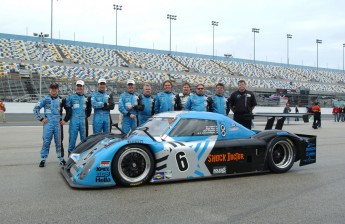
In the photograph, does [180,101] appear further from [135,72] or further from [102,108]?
[135,72]

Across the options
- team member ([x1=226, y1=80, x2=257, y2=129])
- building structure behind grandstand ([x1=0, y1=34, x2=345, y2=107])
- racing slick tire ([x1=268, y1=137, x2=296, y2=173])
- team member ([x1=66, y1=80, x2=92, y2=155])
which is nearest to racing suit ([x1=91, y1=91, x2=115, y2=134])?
team member ([x1=66, y1=80, x2=92, y2=155])

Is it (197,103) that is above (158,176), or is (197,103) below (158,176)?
above

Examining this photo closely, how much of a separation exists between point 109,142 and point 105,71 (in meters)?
37.9

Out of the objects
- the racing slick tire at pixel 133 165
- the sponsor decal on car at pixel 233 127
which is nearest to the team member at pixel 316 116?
the sponsor decal on car at pixel 233 127

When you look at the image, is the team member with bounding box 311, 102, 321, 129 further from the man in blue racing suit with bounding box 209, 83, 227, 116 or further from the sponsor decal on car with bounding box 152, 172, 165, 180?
the sponsor decal on car with bounding box 152, 172, 165, 180

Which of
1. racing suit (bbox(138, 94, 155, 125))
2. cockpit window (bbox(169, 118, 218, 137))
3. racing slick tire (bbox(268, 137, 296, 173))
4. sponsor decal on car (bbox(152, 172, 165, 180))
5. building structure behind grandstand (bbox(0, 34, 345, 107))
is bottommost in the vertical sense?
sponsor decal on car (bbox(152, 172, 165, 180))

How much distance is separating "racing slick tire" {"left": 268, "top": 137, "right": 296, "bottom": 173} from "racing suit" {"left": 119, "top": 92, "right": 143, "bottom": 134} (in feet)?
10.0

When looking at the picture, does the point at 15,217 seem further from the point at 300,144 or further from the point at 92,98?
the point at 300,144

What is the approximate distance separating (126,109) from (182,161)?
113 inches

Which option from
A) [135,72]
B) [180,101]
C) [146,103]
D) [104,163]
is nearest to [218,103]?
[180,101]

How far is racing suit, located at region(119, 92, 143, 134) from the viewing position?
824 cm

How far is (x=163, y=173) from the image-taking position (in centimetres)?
567

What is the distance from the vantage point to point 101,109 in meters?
7.96

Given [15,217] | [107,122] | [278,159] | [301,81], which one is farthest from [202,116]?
[301,81]
